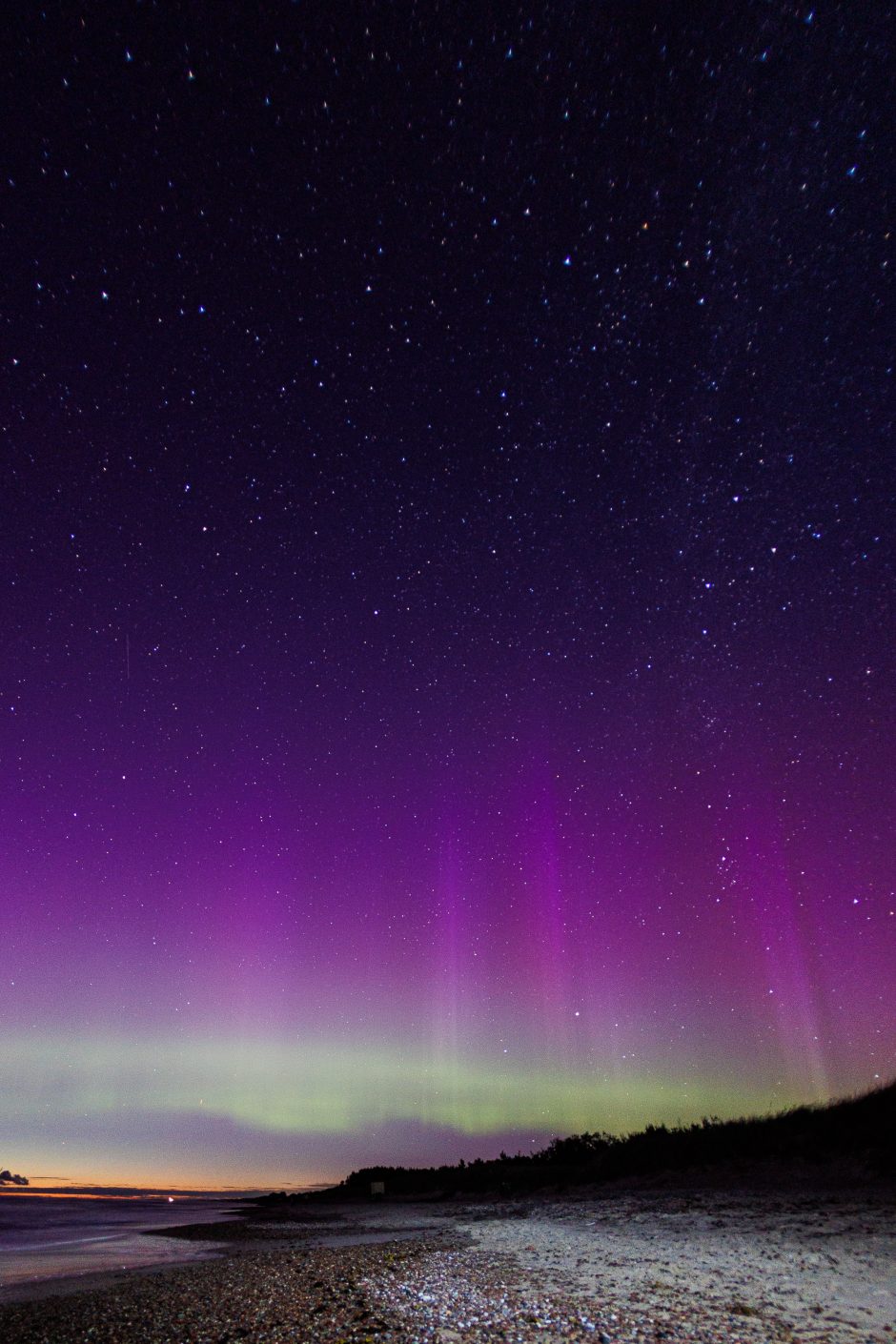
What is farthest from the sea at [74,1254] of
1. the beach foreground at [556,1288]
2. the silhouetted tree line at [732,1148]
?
the silhouetted tree line at [732,1148]

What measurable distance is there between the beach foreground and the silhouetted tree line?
2.96 m

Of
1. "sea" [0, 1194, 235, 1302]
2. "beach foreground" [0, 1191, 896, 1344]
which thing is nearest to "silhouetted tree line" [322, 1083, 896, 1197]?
"beach foreground" [0, 1191, 896, 1344]

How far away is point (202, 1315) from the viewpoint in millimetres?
8023

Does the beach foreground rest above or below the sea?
above

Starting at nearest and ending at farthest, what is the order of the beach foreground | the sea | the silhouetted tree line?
1. the beach foreground
2. the sea
3. the silhouetted tree line

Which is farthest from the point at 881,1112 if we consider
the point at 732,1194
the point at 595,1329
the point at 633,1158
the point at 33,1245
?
the point at 33,1245

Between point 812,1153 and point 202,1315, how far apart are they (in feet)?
48.8

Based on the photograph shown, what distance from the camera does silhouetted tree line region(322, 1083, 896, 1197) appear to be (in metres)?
16.1

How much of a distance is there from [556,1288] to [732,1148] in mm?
14500

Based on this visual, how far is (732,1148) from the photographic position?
1947 cm

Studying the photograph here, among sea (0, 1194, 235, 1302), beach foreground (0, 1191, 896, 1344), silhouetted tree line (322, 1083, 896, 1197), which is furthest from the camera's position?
silhouetted tree line (322, 1083, 896, 1197)

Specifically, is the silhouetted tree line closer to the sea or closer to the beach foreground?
the beach foreground

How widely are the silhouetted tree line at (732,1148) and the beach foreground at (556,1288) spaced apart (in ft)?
9.72

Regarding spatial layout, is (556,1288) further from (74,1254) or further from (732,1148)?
(74,1254)
